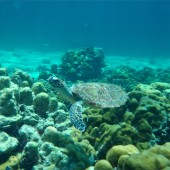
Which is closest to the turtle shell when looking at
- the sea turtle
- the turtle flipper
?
the sea turtle

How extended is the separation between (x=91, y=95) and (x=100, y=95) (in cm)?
27

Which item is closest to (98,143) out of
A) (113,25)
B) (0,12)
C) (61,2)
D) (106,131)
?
(106,131)

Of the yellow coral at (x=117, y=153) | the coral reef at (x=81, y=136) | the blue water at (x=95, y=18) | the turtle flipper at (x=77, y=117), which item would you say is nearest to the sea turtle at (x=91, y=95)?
the turtle flipper at (x=77, y=117)

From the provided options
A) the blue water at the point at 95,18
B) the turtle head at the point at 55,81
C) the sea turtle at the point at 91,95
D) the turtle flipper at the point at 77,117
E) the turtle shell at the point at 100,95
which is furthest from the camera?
the blue water at the point at 95,18

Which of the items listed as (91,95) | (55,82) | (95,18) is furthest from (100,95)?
(95,18)

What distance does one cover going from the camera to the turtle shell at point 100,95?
23.7 feet

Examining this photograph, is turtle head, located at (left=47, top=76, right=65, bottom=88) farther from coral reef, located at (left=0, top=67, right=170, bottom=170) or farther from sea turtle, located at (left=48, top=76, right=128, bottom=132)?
coral reef, located at (left=0, top=67, right=170, bottom=170)

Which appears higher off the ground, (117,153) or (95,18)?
(95,18)

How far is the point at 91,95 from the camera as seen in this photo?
7633 millimetres

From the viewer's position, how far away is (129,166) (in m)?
3.95

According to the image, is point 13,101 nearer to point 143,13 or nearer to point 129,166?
point 129,166

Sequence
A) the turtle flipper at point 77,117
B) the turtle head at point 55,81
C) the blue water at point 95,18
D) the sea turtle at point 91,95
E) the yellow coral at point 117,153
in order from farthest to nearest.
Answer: the blue water at point 95,18 → the sea turtle at point 91,95 → the turtle head at point 55,81 → the turtle flipper at point 77,117 → the yellow coral at point 117,153

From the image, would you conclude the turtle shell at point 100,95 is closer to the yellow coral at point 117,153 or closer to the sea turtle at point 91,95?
the sea turtle at point 91,95

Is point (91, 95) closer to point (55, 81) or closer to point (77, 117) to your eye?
point (77, 117)
